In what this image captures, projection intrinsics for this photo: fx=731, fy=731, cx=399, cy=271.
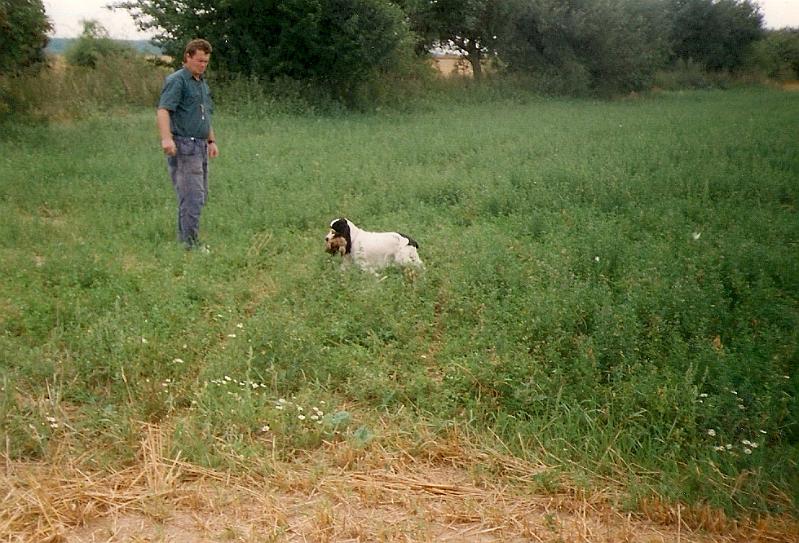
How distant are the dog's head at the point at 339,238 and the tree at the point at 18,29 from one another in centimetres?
957

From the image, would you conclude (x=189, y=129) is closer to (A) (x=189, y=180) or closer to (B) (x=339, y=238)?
(A) (x=189, y=180)

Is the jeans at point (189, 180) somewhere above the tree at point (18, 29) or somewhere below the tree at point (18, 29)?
below

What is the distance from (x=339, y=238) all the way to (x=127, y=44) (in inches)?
766

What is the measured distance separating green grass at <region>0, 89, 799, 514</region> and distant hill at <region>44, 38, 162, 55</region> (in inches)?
339

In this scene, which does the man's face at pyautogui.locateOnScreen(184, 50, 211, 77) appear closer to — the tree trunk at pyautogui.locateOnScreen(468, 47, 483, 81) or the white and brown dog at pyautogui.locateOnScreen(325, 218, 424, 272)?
the white and brown dog at pyautogui.locateOnScreen(325, 218, 424, 272)

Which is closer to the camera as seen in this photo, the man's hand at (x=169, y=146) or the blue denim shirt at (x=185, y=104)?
the man's hand at (x=169, y=146)

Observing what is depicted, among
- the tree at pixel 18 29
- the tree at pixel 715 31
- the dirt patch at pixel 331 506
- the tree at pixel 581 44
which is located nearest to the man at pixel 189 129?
the dirt patch at pixel 331 506

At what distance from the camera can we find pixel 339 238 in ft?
21.7

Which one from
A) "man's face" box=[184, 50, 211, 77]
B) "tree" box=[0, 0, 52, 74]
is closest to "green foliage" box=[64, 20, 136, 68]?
"tree" box=[0, 0, 52, 74]

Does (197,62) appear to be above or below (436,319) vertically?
above

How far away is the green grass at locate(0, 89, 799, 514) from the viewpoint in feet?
13.4

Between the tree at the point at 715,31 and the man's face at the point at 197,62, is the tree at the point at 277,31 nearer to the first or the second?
the man's face at the point at 197,62

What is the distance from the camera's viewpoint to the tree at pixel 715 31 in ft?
128

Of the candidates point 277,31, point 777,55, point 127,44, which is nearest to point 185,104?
point 277,31
